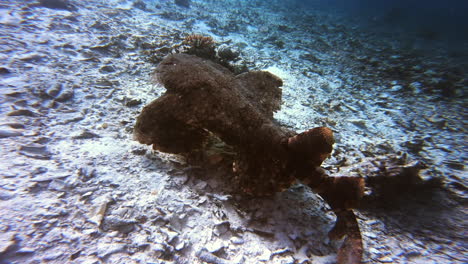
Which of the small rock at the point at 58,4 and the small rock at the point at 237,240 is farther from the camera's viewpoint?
the small rock at the point at 58,4

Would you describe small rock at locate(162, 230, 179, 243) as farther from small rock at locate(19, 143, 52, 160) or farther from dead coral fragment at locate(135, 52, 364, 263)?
small rock at locate(19, 143, 52, 160)

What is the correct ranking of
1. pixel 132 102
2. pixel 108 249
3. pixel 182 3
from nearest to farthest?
pixel 108 249 < pixel 132 102 < pixel 182 3

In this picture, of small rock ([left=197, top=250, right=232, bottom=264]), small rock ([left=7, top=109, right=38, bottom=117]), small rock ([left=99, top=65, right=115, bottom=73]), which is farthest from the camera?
small rock ([left=99, top=65, right=115, bottom=73])

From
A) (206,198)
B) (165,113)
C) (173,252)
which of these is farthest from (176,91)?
(173,252)

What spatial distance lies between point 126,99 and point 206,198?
8.02 ft

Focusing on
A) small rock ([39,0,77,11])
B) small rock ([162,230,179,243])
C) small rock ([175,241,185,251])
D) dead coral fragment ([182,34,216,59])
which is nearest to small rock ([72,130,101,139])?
small rock ([162,230,179,243])

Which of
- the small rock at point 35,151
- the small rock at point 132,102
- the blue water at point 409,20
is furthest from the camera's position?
the blue water at point 409,20

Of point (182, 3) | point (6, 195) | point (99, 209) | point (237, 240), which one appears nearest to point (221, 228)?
point (237, 240)

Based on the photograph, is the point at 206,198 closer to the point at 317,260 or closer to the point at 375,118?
the point at 317,260

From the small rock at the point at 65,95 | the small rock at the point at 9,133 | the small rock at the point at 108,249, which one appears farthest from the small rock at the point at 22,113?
the small rock at the point at 108,249

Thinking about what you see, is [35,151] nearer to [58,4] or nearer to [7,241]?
[7,241]

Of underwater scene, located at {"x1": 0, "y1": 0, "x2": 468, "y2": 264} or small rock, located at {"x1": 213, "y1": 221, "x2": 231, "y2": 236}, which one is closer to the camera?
underwater scene, located at {"x1": 0, "y1": 0, "x2": 468, "y2": 264}

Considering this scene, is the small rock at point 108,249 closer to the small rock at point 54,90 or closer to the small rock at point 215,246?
the small rock at point 215,246

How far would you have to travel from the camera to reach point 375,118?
14.8ft
